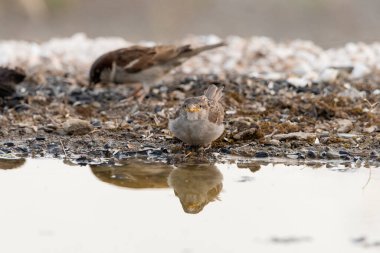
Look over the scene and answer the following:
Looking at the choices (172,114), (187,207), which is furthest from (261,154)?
(187,207)

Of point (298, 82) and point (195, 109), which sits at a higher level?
point (298, 82)

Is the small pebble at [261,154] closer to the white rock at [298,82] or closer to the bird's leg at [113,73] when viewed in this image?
the white rock at [298,82]

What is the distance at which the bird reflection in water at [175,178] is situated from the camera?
6.76m

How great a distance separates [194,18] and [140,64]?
5.81 m

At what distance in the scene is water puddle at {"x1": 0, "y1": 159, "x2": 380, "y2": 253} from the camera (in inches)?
220

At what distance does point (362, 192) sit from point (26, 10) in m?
11.0

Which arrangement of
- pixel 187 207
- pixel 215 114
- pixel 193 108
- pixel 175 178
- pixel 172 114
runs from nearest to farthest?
pixel 187 207 → pixel 175 178 → pixel 193 108 → pixel 215 114 → pixel 172 114

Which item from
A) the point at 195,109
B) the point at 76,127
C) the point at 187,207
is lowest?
the point at 187,207

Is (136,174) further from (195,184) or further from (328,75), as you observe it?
(328,75)

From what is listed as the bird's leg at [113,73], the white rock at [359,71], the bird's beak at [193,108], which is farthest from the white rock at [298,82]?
the bird's beak at [193,108]

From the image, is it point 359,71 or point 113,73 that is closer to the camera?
point 113,73

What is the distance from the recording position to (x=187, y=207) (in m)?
6.47

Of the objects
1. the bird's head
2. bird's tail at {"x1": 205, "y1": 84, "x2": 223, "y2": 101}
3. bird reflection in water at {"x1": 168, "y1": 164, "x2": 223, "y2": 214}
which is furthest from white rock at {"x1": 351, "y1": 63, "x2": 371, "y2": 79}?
bird reflection in water at {"x1": 168, "y1": 164, "x2": 223, "y2": 214}

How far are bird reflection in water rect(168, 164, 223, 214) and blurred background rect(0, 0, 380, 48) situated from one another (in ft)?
28.2
